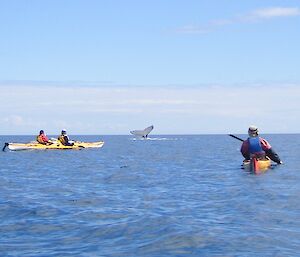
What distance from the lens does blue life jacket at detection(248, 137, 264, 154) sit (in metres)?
30.6

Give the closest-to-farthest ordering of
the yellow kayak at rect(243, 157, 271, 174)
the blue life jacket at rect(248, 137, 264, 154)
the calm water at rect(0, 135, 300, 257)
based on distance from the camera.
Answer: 1. the calm water at rect(0, 135, 300, 257)
2. the yellow kayak at rect(243, 157, 271, 174)
3. the blue life jacket at rect(248, 137, 264, 154)

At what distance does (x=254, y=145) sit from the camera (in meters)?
30.7

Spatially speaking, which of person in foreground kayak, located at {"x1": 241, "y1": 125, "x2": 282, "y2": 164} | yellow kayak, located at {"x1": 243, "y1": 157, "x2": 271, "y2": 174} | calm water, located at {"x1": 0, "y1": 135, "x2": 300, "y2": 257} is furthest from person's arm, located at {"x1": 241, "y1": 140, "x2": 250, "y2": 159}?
calm water, located at {"x1": 0, "y1": 135, "x2": 300, "y2": 257}

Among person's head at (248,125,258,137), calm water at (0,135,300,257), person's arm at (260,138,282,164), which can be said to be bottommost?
calm water at (0,135,300,257)

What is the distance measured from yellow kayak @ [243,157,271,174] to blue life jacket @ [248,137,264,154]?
0.58 m

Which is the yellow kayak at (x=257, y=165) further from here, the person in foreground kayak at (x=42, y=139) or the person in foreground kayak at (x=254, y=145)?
the person in foreground kayak at (x=42, y=139)

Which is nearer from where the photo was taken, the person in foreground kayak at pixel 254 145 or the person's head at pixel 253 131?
the person in foreground kayak at pixel 254 145

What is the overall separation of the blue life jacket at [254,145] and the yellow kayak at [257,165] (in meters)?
0.58

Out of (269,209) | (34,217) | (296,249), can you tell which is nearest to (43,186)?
(34,217)

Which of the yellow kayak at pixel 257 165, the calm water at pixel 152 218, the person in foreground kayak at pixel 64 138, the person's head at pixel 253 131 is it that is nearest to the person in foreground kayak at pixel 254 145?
the person's head at pixel 253 131

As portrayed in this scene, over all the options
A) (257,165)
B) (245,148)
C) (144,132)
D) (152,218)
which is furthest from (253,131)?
(144,132)

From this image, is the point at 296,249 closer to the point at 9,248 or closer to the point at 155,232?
the point at 155,232

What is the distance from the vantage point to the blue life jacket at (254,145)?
100 ft

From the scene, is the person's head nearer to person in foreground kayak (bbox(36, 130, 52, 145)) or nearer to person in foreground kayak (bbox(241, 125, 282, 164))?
person in foreground kayak (bbox(241, 125, 282, 164))
